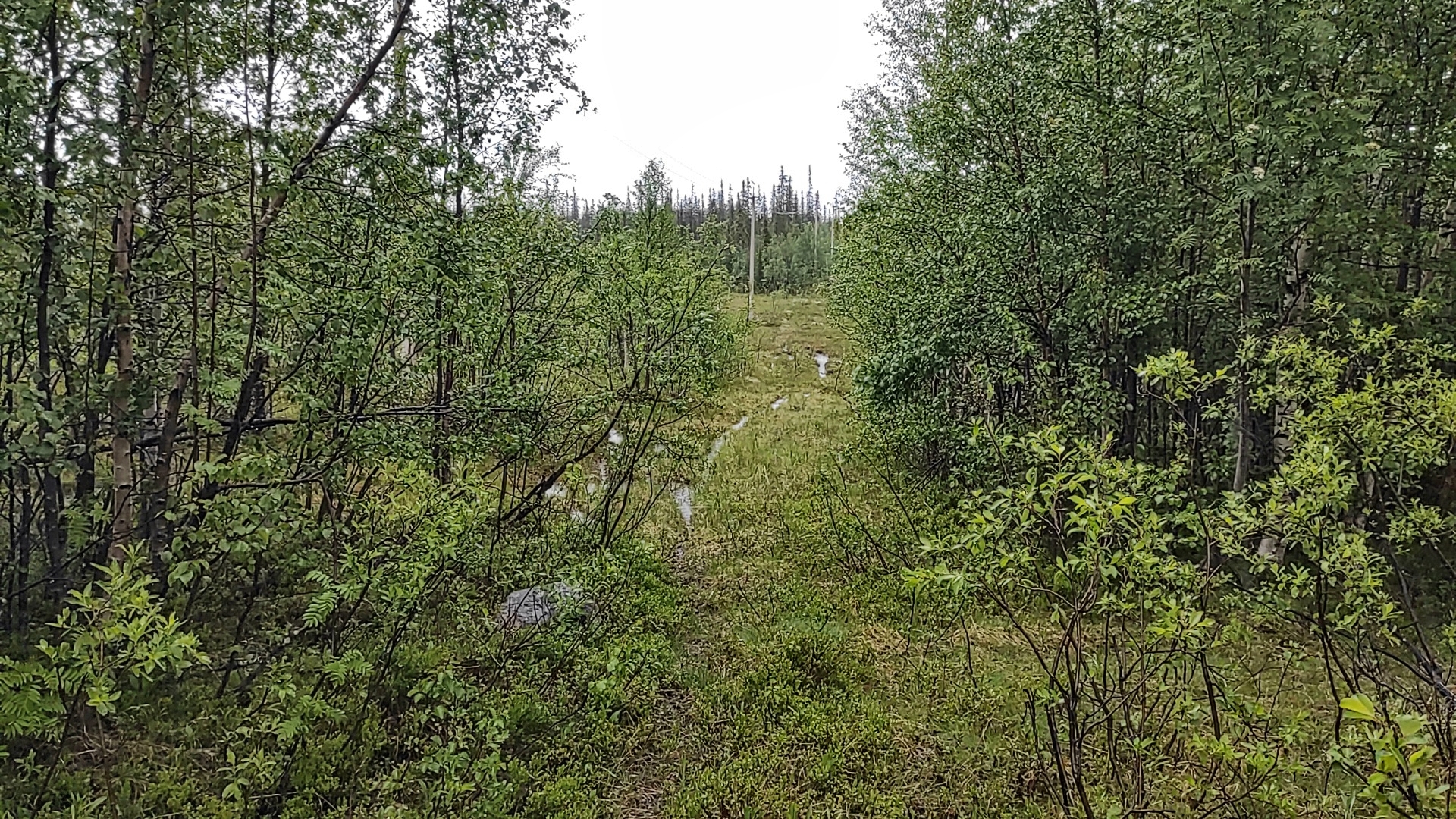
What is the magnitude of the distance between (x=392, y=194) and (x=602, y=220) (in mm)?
6142

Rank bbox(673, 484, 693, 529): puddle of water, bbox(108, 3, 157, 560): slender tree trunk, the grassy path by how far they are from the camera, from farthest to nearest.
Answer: bbox(673, 484, 693, 529): puddle of water, the grassy path, bbox(108, 3, 157, 560): slender tree trunk

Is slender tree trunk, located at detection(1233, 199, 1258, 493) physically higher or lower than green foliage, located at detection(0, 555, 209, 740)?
higher

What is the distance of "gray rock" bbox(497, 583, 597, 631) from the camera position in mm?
5133

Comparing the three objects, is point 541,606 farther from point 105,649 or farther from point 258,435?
point 105,649

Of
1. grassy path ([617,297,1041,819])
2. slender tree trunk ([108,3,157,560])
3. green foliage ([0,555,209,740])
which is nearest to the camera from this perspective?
green foliage ([0,555,209,740])

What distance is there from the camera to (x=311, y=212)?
3678 mm

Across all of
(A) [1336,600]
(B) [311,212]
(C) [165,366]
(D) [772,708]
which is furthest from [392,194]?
(A) [1336,600]

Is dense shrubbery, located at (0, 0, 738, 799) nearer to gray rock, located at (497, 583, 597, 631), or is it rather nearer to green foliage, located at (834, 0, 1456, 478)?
gray rock, located at (497, 583, 597, 631)

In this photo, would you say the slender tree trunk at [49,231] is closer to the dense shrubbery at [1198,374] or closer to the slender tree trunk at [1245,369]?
the dense shrubbery at [1198,374]

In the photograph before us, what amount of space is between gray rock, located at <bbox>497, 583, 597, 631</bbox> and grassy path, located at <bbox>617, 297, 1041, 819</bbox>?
3.06ft

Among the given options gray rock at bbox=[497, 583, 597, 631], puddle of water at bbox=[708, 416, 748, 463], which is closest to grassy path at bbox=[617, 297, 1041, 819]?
gray rock at bbox=[497, 583, 597, 631]

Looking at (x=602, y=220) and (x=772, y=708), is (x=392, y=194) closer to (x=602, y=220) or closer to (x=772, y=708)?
(x=772, y=708)

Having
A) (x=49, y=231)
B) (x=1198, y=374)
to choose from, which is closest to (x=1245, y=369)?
(x=1198, y=374)

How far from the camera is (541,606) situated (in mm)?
5418
